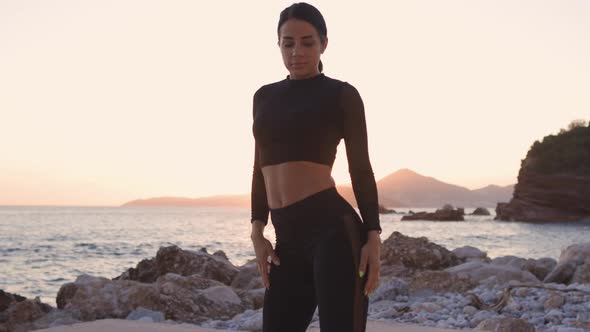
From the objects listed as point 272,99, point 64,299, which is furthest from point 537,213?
point 272,99

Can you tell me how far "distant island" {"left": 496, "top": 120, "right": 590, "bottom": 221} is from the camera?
62031 millimetres

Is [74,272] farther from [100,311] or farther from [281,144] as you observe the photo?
[281,144]

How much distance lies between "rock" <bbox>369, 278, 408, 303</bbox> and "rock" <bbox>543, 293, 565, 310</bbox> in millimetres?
2200

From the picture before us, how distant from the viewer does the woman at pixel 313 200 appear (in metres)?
2.85

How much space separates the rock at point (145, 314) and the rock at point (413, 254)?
6076mm

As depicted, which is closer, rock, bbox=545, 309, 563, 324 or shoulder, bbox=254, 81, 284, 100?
shoulder, bbox=254, 81, 284, 100

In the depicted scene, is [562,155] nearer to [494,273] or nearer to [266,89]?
[494,273]

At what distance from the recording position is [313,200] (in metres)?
2.97

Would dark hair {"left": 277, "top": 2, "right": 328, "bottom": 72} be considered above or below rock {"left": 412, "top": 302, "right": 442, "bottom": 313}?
above

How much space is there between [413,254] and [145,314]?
673 centimetres

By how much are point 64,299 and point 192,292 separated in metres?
3.17

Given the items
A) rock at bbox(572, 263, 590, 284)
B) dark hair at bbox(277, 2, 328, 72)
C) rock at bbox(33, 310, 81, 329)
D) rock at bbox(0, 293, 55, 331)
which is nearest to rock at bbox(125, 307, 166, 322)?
rock at bbox(33, 310, 81, 329)

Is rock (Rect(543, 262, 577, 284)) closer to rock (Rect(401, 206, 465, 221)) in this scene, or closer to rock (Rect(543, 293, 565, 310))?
rock (Rect(543, 293, 565, 310))

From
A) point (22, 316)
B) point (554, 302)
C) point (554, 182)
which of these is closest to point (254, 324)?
point (554, 302)
